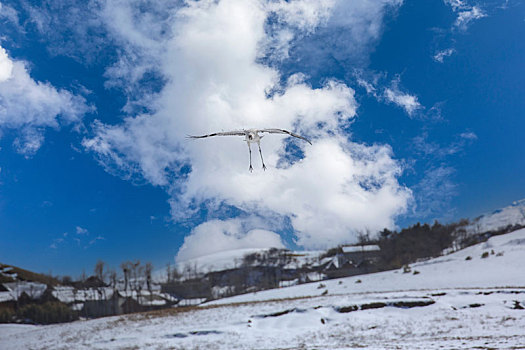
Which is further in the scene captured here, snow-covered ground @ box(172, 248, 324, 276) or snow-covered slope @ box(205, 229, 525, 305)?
snow-covered ground @ box(172, 248, 324, 276)

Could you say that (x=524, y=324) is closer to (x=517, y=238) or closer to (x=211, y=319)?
(x=211, y=319)

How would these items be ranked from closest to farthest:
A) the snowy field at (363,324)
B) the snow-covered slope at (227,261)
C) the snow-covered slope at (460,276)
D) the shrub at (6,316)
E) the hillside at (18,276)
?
the snowy field at (363,324)
the snow-covered slope at (460,276)
the shrub at (6,316)
the hillside at (18,276)
the snow-covered slope at (227,261)

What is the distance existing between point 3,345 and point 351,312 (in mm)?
28819

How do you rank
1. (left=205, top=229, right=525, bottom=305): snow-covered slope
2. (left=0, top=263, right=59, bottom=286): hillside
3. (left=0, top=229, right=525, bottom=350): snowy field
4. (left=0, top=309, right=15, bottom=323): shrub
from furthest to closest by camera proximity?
(left=0, top=263, right=59, bottom=286): hillside, (left=0, top=309, right=15, bottom=323): shrub, (left=205, top=229, right=525, bottom=305): snow-covered slope, (left=0, top=229, right=525, bottom=350): snowy field

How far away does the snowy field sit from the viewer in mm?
17812

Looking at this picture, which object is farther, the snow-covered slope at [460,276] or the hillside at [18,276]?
the hillside at [18,276]

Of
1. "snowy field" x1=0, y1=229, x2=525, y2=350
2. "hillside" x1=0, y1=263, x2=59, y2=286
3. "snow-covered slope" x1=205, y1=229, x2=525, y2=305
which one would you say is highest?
"hillside" x1=0, y1=263, x2=59, y2=286

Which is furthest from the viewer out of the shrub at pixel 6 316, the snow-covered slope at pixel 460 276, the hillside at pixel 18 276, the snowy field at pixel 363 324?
the hillside at pixel 18 276

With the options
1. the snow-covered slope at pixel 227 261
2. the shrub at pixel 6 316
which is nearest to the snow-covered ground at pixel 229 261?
the snow-covered slope at pixel 227 261

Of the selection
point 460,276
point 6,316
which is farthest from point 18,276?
point 460,276

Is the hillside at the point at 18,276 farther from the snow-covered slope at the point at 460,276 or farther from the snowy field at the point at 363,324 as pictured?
the snow-covered slope at the point at 460,276

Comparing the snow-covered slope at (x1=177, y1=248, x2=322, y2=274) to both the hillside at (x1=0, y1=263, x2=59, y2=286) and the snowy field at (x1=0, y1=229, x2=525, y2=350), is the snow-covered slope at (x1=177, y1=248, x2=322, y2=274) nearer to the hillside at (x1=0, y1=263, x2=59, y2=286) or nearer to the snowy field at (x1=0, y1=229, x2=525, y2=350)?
the hillside at (x1=0, y1=263, x2=59, y2=286)

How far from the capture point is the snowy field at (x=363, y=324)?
17812 millimetres

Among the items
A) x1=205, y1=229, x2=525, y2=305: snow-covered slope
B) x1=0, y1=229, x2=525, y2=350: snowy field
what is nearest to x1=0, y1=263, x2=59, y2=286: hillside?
x1=0, y1=229, x2=525, y2=350: snowy field
